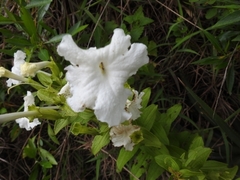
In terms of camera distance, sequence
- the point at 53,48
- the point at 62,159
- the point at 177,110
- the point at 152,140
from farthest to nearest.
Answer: the point at 62,159 → the point at 53,48 → the point at 177,110 → the point at 152,140

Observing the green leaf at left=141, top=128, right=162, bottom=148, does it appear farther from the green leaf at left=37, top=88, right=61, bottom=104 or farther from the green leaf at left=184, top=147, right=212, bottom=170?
the green leaf at left=37, top=88, right=61, bottom=104

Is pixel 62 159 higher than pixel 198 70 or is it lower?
lower

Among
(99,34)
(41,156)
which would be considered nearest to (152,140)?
(99,34)

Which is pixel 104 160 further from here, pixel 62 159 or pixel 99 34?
pixel 99 34

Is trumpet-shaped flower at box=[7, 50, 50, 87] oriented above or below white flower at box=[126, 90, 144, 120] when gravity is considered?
above

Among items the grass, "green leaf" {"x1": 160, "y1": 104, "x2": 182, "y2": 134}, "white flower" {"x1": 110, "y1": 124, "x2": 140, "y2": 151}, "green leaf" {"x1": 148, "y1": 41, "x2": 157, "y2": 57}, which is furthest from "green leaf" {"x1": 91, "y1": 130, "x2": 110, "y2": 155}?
"green leaf" {"x1": 148, "y1": 41, "x2": 157, "y2": 57}

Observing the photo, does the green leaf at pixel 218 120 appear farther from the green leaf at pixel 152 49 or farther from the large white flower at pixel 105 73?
the large white flower at pixel 105 73
